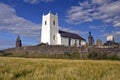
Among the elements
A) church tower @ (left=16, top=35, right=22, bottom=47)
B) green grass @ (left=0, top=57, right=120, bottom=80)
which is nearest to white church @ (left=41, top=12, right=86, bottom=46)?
church tower @ (left=16, top=35, right=22, bottom=47)

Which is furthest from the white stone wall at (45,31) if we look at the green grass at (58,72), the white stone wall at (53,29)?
the green grass at (58,72)

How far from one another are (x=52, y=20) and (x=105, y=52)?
22.9 meters

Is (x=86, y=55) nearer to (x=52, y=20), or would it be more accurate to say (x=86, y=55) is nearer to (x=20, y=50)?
(x=20, y=50)

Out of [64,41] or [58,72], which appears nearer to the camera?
[58,72]

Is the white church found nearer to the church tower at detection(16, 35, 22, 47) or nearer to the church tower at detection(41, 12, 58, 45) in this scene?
the church tower at detection(41, 12, 58, 45)

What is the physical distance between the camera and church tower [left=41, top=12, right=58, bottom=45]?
148 ft

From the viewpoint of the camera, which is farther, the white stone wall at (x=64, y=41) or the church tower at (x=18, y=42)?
the white stone wall at (x=64, y=41)

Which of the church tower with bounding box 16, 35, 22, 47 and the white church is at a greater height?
the white church

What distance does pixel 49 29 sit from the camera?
44875 millimetres

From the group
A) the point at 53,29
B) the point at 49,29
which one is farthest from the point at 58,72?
the point at 53,29

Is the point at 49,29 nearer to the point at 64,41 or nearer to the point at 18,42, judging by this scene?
the point at 64,41

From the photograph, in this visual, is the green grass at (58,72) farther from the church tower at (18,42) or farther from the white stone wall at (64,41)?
the white stone wall at (64,41)

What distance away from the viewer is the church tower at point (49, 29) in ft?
148

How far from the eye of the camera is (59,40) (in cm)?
4681
